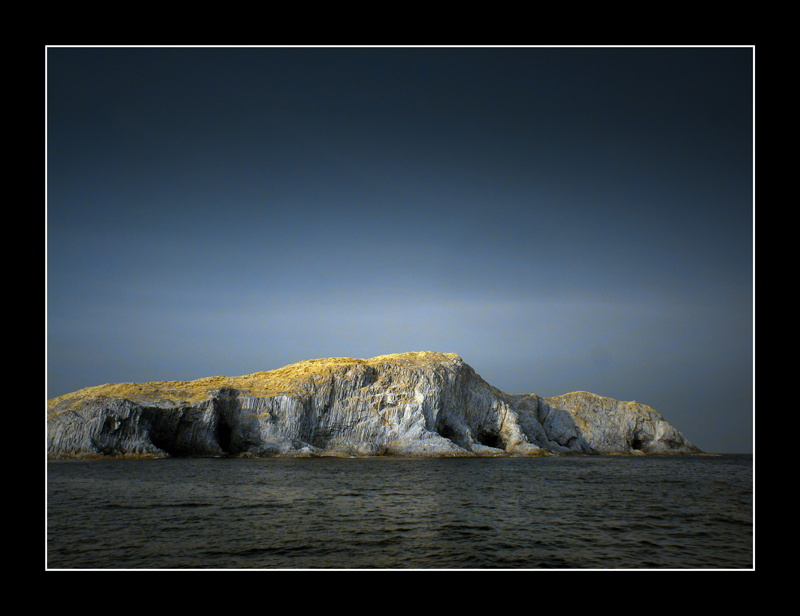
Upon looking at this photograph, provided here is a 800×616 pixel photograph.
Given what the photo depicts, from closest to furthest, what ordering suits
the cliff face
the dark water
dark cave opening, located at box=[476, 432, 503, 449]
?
the dark water < the cliff face < dark cave opening, located at box=[476, 432, 503, 449]

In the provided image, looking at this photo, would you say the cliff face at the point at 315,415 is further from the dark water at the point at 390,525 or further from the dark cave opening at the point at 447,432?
the dark water at the point at 390,525

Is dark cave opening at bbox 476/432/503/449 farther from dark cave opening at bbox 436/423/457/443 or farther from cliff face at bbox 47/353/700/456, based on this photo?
dark cave opening at bbox 436/423/457/443

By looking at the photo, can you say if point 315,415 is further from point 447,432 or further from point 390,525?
point 390,525

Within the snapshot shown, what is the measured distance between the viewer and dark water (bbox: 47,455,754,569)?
1224 centimetres

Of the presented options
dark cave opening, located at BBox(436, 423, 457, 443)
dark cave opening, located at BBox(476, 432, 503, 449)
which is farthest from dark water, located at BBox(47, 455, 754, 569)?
dark cave opening, located at BBox(476, 432, 503, 449)

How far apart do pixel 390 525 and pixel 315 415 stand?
4797cm

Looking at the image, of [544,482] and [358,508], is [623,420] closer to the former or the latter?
[544,482]

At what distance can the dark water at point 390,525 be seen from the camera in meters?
12.2

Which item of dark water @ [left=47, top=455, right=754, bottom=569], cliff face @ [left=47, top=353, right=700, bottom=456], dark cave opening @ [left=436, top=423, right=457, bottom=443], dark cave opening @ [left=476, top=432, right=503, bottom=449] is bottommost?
dark cave opening @ [left=476, top=432, right=503, bottom=449]

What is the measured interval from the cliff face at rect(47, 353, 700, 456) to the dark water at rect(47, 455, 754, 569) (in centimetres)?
A: 2541
